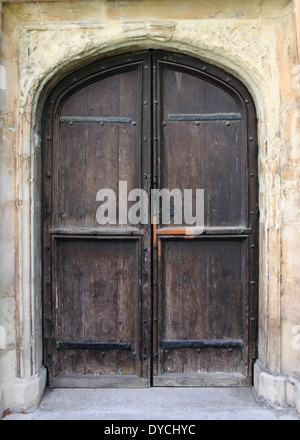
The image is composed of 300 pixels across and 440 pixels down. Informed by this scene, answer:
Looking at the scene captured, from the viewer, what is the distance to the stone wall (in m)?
2.09

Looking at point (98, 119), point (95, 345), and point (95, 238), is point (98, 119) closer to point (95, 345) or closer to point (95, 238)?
point (95, 238)

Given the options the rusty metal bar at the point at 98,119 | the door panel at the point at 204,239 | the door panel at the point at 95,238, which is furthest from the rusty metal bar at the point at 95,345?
the rusty metal bar at the point at 98,119

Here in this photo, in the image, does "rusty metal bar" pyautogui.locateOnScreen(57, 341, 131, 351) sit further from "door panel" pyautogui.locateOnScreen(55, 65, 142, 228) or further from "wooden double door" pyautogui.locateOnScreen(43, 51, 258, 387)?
"door panel" pyautogui.locateOnScreen(55, 65, 142, 228)

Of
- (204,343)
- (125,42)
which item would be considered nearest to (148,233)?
(204,343)

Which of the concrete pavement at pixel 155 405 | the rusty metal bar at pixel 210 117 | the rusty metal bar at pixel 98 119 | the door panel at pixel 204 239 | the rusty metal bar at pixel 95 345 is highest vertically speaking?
the rusty metal bar at pixel 210 117

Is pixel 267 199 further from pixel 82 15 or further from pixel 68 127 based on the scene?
pixel 82 15

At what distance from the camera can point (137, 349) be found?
90.7 inches

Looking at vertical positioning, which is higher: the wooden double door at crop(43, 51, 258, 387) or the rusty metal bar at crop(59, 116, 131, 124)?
the rusty metal bar at crop(59, 116, 131, 124)

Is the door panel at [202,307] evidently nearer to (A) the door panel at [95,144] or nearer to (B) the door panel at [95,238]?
(B) the door panel at [95,238]

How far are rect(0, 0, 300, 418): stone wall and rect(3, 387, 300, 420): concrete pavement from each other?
10 centimetres

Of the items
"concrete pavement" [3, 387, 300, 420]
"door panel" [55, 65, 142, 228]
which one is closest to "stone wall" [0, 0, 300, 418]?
"concrete pavement" [3, 387, 300, 420]

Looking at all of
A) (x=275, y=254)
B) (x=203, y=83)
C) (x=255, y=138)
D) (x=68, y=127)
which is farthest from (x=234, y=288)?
(x=68, y=127)

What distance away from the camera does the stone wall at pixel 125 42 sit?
2.09m

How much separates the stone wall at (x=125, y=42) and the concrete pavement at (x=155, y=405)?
10 cm
